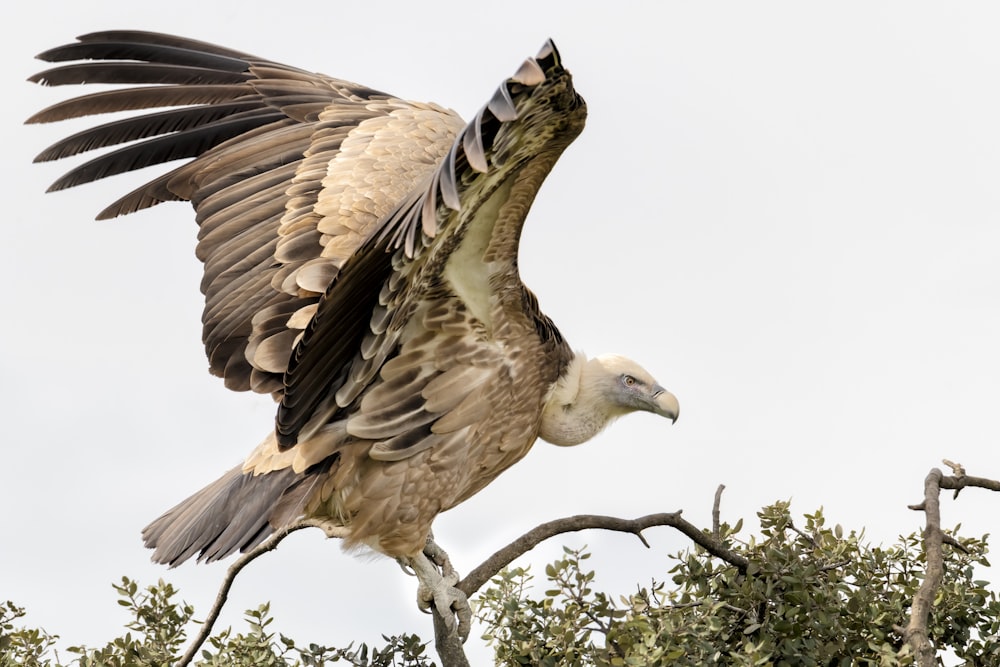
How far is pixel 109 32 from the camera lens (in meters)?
5.85

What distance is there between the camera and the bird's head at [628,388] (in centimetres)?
506

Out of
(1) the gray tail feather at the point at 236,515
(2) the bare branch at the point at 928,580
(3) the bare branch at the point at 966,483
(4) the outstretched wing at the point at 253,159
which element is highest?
(4) the outstretched wing at the point at 253,159

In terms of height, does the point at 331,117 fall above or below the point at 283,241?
above

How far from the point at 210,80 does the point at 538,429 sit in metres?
2.45

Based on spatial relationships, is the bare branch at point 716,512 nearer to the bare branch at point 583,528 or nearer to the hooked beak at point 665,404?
the bare branch at point 583,528

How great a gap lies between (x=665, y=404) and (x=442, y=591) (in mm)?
1216

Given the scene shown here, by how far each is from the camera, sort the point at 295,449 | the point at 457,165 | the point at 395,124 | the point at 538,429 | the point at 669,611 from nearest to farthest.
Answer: the point at 457,165 → the point at 669,611 → the point at 295,449 → the point at 538,429 → the point at 395,124

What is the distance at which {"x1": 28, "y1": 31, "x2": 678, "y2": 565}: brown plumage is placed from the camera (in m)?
3.77

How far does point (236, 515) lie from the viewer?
4.41 m

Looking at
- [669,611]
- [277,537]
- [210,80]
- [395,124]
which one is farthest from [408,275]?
[210,80]

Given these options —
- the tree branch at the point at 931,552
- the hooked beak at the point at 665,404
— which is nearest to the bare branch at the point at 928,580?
the tree branch at the point at 931,552

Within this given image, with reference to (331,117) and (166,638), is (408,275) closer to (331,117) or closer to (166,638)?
(166,638)

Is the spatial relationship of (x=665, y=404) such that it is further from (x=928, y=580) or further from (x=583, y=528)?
(x=928, y=580)

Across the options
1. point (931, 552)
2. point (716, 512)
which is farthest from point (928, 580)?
point (716, 512)
